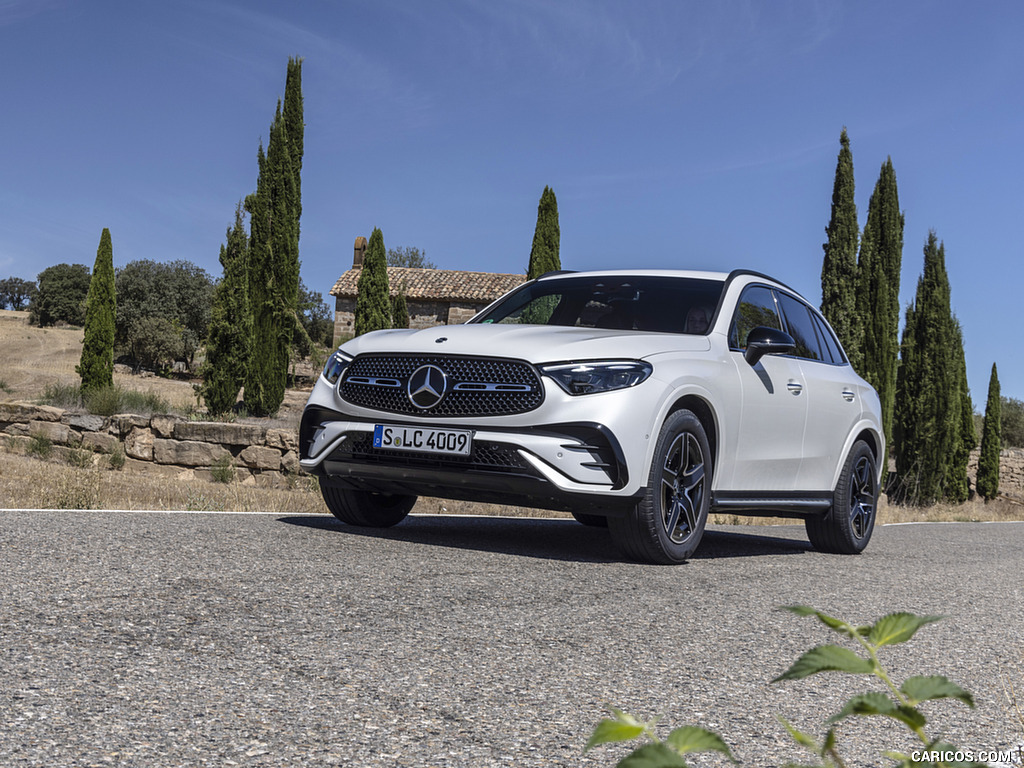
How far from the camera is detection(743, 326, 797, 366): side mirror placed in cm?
612

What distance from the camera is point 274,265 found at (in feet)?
68.4

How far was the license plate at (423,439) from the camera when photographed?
5266 mm

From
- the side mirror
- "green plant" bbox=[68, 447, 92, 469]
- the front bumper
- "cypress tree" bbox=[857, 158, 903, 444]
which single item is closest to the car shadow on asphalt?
the front bumper

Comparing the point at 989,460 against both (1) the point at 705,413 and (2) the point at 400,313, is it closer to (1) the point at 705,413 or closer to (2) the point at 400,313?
(2) the point at 400,313

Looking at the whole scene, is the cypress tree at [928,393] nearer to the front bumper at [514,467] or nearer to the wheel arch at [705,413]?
the wheel arch at [705,413]

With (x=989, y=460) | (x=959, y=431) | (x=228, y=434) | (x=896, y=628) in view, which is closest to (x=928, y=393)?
(x=959, y=431)

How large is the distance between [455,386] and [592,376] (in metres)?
0.75

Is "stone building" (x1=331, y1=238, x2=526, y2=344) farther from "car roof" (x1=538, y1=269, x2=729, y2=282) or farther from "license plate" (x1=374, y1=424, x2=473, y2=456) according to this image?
"license plate" (x1=374, y1=424, x2=473, y2=456)

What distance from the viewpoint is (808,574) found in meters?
5.69

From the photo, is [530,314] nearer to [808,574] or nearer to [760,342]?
[760,342]

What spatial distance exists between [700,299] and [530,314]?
119 centimetres

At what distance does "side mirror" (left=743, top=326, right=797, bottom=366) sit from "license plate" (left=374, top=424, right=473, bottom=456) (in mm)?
1999

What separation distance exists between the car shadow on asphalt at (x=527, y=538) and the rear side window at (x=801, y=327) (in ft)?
4.86

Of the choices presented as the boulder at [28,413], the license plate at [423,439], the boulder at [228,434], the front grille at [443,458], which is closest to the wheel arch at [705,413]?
the front grille at [443,458]
